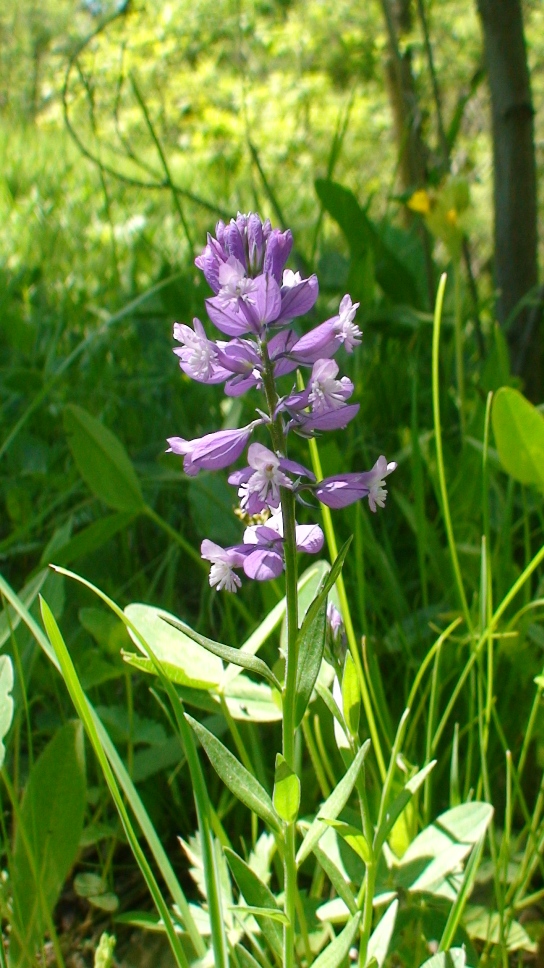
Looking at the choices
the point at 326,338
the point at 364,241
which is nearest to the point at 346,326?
the point at 326,338

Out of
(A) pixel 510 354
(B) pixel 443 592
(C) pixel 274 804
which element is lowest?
(B) pixel 443 592

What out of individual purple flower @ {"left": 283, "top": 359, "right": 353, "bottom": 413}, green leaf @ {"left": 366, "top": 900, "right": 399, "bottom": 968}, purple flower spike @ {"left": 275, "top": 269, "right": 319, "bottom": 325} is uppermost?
purple flower spike @ {"left": 275, "top": 269, "right": 319, "bottom": 325}

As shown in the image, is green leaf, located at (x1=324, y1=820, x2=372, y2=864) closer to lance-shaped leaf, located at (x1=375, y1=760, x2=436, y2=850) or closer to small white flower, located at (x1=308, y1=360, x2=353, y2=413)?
lance-shaped leaf, located at (x1=375, y1=760, x2=436, y2=850)

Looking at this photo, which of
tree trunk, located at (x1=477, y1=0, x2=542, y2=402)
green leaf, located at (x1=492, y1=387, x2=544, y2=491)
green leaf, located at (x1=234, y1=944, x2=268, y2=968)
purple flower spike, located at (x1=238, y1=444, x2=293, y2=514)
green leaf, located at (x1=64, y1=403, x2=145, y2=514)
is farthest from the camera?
tree trunk, located at (x1=477, y1=0, x2=542, y2=402)

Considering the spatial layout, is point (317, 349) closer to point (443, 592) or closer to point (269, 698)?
point (269, 698)

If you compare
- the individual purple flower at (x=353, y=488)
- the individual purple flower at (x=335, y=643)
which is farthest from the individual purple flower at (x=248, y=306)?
the individual purple flower at (x=335, y=643)

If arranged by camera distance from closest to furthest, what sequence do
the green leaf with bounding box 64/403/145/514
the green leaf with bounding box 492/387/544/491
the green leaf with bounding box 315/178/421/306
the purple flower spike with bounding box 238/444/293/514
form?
the purple flower spike with bounding box 238/444/293/514
the green leaf with bounding box 492/387/544/491
the green leaf with bounding box 64/403/145/514
the green leaf with bounding box 315/178/421/306

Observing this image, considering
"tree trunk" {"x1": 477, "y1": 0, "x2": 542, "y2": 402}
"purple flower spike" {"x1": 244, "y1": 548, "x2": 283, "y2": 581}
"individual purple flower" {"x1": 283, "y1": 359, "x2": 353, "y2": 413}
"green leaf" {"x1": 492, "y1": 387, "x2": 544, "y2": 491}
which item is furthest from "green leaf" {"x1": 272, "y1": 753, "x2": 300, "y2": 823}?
"tree trunk" {"x1": 477, "y1": 0, "x2": 542, "y2": 402}

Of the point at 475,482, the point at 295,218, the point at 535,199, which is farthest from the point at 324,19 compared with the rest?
the point at 475,482
